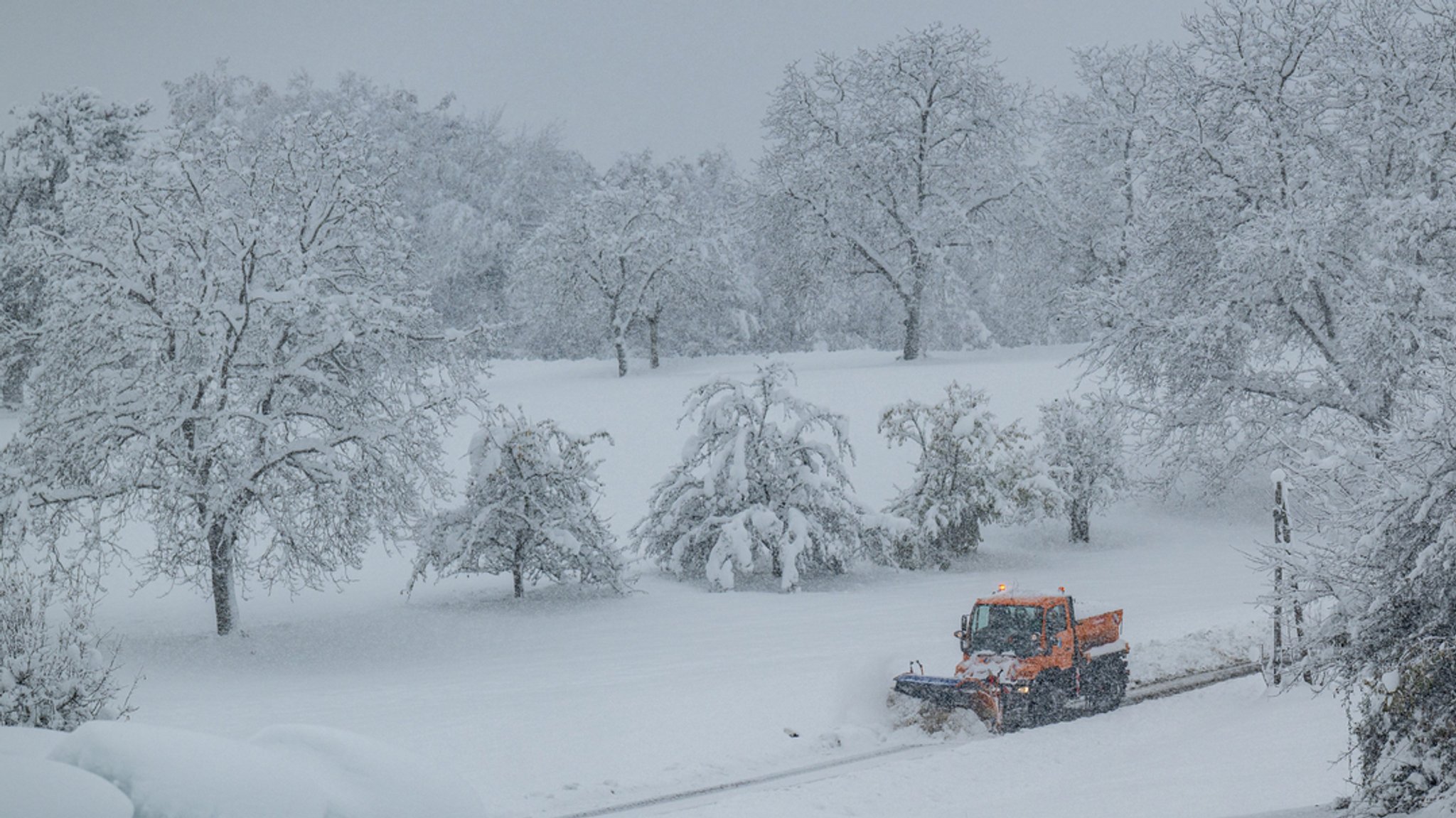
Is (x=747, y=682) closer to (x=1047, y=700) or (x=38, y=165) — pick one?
(x=1047, y=700)

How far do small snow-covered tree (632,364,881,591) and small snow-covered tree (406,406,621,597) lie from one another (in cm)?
243

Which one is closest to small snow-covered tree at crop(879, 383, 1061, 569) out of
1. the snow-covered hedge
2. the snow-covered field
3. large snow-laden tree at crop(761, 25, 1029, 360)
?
the snow-covered field

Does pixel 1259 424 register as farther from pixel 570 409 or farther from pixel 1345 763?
pixel 570 409

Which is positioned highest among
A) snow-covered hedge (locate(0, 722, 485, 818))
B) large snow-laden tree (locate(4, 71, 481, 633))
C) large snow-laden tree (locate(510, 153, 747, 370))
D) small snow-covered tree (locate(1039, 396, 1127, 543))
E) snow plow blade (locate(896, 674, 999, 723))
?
large snow-laden tree (locate(510, 153, 747, 370))

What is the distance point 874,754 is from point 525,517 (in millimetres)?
11552

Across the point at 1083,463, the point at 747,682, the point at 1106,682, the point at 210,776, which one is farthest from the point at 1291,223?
→ the point at 210,776

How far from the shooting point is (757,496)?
2767 centimetres

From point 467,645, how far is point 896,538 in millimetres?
10795

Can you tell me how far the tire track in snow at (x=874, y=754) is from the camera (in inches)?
484

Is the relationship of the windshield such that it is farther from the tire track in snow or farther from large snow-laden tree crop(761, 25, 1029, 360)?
large snow-laden tree crop(761, 25, 1029, 360)

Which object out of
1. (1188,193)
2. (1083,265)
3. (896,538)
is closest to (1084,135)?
(1083,265)

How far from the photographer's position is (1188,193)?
26234 millimetres

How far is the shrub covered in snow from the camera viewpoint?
10641 mm

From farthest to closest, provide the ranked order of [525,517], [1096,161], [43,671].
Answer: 1. [1096,161]
2. [525,517]
3. [43,671]
